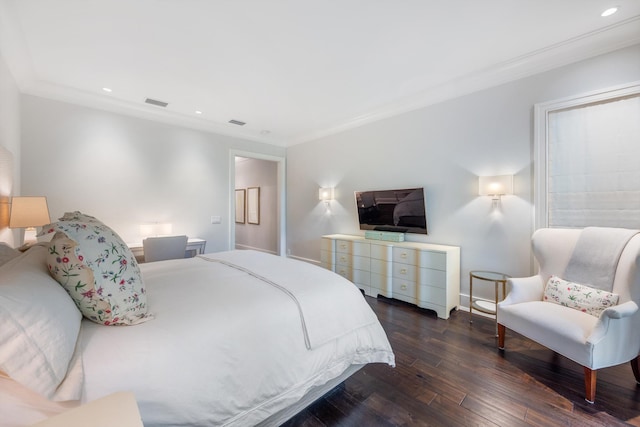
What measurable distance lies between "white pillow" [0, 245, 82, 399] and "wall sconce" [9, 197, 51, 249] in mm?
1951

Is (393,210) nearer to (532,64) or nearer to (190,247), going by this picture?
(532,64)

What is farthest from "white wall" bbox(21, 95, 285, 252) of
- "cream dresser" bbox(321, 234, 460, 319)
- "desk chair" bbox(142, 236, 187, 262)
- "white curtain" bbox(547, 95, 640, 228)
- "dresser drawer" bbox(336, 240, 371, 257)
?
"white curtain" bbox(547, 95, 640, 228)

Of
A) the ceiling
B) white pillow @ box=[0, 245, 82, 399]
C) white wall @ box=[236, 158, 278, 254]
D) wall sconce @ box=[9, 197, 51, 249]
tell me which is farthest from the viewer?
white wall @ box=[236, 158, 278, 254]

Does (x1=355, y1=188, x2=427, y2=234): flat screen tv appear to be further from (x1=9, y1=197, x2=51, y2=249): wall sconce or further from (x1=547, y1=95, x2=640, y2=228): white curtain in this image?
(x1=9, y1=197, x2=51, y2=249): wall sconce

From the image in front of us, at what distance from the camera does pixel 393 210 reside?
3.77m

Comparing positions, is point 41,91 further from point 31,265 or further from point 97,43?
point 31,265

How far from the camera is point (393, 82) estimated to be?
3.08 meters

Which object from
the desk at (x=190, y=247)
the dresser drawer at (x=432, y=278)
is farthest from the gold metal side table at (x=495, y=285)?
the desk at (x=190, y=247)

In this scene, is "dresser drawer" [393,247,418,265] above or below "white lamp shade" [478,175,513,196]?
below

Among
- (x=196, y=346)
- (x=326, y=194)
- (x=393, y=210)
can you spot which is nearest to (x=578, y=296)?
(x=393, y=210)

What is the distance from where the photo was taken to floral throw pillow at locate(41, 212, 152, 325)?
1094 millimetres

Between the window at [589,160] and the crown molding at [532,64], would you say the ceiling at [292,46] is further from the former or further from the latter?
the window at [589,160]

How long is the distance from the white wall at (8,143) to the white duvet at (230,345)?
65.2 inches

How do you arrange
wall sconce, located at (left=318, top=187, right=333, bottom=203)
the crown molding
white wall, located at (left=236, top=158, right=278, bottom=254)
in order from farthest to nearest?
1. white wall, located at (left=236, top=158, right=278, bottom=254)
2. wall sconce, located at (left=318, top=187, right=333, bottom=203)
3. the crown molding
